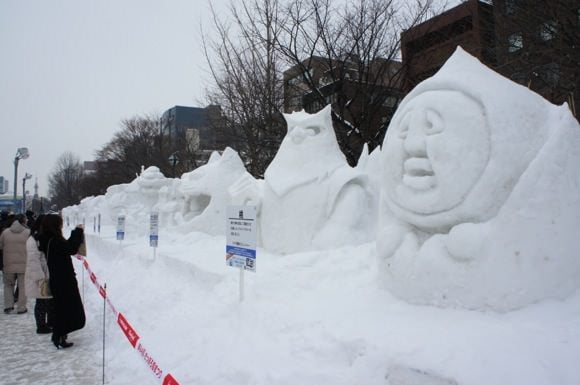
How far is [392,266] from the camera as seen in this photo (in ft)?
12.7

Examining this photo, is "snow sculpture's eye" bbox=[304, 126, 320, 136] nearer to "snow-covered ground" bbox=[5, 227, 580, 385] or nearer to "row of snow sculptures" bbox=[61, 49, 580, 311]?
"snow-covered ground" bbox=[5, 227, 580, 385]

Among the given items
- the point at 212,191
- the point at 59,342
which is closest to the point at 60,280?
the point at 59,342

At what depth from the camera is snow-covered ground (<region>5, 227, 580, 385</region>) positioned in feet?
8.75

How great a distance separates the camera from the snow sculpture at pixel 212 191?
10.4 meters

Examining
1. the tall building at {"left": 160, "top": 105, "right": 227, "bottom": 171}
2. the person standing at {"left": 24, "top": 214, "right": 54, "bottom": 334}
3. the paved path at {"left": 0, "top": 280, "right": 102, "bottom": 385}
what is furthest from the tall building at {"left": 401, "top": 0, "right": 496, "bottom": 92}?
the paved path at {"left": 0, "top": 280, "right": 102, "bottom": 385}

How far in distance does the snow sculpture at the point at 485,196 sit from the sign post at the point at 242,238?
150 centimetres

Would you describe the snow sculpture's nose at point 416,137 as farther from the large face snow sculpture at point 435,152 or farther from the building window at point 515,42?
the building window at point 515,42

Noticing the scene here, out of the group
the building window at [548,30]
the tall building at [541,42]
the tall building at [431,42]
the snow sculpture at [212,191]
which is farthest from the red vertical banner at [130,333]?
the tall building at [431,42]

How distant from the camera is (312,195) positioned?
6.57 meters

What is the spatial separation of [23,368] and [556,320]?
16.7 ft

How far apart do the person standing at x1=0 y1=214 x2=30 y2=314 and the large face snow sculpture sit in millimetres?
6201

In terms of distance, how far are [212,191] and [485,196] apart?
8.03 meters

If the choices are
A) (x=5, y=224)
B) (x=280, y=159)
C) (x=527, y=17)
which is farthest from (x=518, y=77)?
(x=5, y=224)

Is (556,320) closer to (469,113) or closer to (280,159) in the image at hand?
(469,113)
